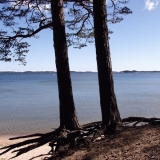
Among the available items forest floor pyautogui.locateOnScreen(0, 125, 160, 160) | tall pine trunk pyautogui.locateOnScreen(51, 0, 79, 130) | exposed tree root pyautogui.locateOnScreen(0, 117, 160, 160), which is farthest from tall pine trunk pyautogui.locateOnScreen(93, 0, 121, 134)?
forest floor pyautogui.locateOnScreen(0, 125, 160, 160)

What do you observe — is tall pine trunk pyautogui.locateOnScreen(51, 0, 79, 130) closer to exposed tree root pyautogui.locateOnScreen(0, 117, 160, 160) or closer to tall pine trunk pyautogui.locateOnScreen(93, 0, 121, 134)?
exposed tree root pyautogui.locateOnScreen(0, 117, 160, 160)

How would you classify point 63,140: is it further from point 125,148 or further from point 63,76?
point 63,76

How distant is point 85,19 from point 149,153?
4841mm

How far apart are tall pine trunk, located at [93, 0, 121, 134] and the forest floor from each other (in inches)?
31.6

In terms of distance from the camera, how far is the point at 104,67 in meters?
5.13

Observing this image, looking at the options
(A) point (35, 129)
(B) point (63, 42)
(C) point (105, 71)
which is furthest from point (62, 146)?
(A) point (35, 129)

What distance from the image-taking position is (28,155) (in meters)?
8.50

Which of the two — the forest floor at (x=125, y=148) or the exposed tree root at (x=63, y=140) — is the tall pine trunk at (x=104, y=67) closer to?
the exposed tree root at (x=63, y=140)

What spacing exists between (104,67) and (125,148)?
1.98 m

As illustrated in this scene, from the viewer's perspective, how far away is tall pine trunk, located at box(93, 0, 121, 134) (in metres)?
5.09

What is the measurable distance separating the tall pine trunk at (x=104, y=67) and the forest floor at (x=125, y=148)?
31.6 inches

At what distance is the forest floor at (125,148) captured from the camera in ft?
11.0

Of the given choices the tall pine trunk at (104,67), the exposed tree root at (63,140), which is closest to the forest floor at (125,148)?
Result: the exposed tree root at (63,140)

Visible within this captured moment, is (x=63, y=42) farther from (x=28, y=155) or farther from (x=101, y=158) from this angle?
(x=28, y=155)
